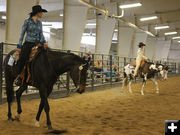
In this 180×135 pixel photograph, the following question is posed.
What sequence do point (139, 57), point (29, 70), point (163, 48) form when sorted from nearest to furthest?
point (29, 70) < point (139, 57) < point (163, 48)

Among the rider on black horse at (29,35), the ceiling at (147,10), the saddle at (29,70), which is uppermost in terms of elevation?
the ceiling at (147,10)

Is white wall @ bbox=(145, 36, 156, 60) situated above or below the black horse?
above

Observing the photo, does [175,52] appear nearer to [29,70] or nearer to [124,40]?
[124,40]

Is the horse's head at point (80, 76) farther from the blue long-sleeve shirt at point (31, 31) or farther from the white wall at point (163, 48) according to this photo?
the white wall at point (163, 48)

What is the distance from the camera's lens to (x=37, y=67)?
3.99 metres

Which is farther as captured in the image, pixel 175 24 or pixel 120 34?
pixel 175 24

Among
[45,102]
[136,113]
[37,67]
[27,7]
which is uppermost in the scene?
[27,7]

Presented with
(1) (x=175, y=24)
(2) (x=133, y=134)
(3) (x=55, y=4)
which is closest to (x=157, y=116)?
(2) (x=133, y=134)

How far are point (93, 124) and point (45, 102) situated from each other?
1.10 metres

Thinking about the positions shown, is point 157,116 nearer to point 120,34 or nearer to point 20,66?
point 20,66

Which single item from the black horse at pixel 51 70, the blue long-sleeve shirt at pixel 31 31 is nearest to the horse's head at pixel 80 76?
the black horse at pixel 51 70

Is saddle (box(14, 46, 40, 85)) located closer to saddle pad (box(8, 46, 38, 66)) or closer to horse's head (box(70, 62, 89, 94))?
saddle pad (box(8, 46, 38, 66))

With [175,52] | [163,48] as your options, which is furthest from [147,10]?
[175,52]

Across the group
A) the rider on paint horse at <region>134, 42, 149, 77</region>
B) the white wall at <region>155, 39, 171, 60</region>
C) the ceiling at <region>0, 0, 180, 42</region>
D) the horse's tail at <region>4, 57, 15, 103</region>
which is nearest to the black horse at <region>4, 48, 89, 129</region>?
the horse's tail at <region>4, 57, 15, 103</region>
